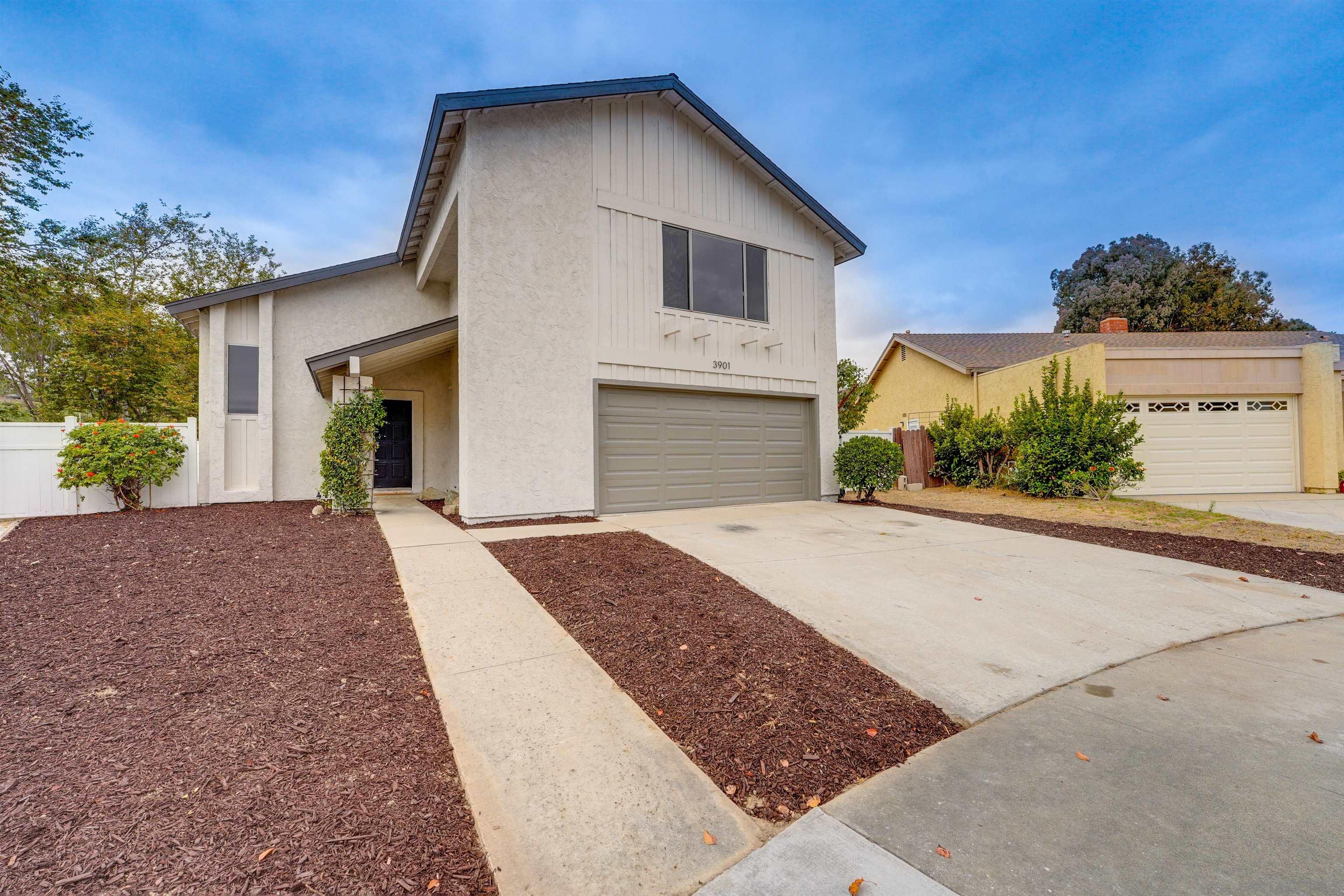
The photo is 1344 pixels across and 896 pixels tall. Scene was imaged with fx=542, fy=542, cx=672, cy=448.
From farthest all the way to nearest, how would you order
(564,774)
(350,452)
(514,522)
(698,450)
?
1. (698,450)
2. (350,452)
3. (514,522)
4. (564,774)

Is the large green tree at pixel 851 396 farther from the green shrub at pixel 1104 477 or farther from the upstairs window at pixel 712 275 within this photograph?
the upstairs window at pixel 712 275

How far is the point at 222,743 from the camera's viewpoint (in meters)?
2.33

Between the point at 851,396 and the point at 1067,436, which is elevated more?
the point at 851,396

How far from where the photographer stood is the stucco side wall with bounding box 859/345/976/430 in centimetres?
1725

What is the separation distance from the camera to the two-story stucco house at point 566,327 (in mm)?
7801

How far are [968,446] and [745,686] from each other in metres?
12.9

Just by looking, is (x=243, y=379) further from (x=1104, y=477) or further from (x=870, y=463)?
(x=1104, y=477)

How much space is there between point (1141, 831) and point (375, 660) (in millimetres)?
3684

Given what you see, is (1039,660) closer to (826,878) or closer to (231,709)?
(826,878)

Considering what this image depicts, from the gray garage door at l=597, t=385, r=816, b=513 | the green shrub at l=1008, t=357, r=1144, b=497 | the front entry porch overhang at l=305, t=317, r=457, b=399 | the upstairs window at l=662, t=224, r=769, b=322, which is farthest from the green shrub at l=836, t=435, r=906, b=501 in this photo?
the front entry porch overhang at l=305, t=317, r=457, b=399

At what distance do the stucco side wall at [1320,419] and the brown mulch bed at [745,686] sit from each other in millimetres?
15681

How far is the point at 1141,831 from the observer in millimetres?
1946

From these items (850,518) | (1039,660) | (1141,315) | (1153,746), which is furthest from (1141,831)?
(1141,315)

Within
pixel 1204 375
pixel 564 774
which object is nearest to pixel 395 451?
pixel 564 774
